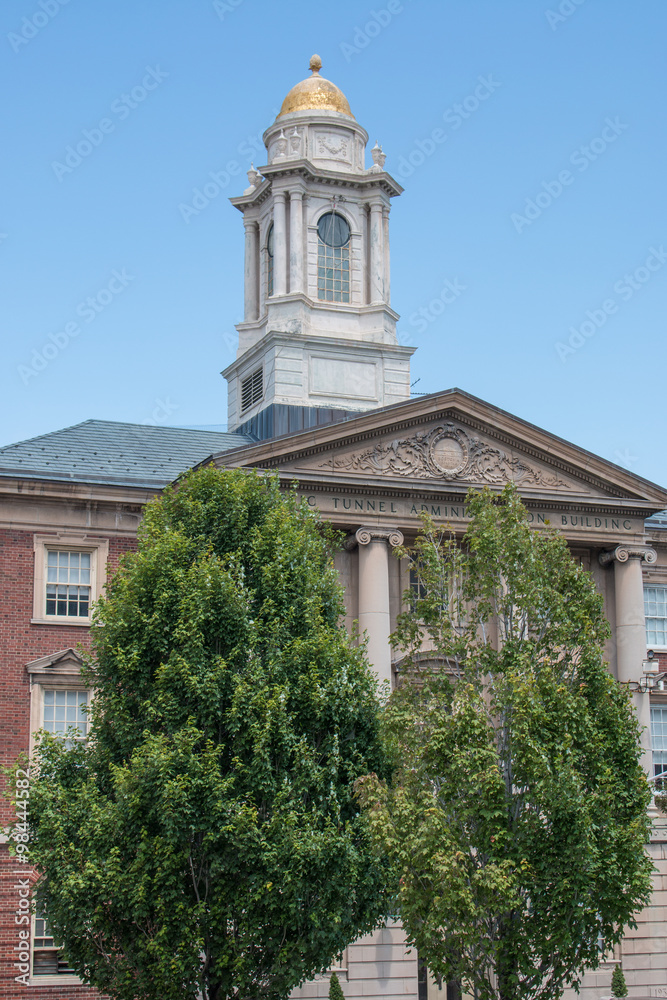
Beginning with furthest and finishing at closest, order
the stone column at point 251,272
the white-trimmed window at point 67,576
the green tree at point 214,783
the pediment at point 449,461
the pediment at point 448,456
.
A: the stone column at point 251,272 < the pediment at point 449,461 < the pediment at point 448,456 < the white-trimmed window at point 67,576 < the green tree at point 214,783

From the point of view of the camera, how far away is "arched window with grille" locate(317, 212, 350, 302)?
45.6 metres

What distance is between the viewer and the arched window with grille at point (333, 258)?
45562 mm

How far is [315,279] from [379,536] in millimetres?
12756

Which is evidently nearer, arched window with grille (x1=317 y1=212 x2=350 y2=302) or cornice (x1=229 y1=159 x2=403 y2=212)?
cornice (x1=229 y1=159 x2=403 y2=212)

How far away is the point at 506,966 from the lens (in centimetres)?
2219

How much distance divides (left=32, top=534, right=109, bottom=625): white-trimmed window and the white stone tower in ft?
29.0

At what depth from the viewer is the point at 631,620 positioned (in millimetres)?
37594

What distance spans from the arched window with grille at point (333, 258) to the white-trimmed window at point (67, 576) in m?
14.1

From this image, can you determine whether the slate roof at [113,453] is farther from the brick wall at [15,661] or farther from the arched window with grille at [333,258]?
the arched window with grille at [333,258]

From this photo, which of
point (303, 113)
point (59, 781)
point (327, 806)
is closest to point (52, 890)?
point (59, 781)

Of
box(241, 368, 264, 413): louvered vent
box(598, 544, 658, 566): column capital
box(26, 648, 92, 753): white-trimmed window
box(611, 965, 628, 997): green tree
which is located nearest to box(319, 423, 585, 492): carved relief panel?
box(598, 544, 658, 566): column capital

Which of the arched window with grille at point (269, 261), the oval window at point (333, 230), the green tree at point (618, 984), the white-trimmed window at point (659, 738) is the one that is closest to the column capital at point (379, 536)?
the white-trimmed window at point (659, 738)

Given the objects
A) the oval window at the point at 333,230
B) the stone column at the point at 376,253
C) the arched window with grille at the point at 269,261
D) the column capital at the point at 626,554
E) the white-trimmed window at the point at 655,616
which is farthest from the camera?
the arched window with grille at the point at 269,261

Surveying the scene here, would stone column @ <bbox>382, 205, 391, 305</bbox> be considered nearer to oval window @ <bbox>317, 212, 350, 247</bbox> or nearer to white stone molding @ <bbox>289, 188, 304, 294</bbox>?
oval window @ <bbox>317, 212, 350, 247</bbox>
